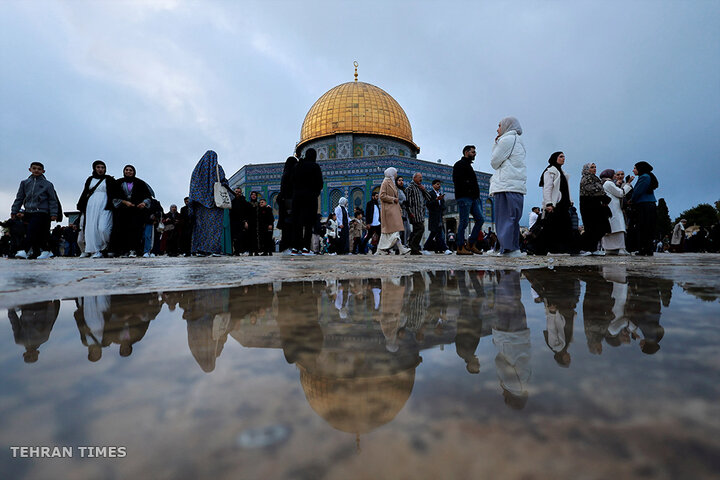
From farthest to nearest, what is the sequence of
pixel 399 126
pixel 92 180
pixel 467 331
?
pixel 399 126, pixel 92 180, pixel 467 331

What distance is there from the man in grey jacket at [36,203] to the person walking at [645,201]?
23.8 feet

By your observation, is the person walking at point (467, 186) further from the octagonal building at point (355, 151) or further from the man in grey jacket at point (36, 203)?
the octagonal building at point (355, 151)

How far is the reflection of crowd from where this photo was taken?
38 centimetres

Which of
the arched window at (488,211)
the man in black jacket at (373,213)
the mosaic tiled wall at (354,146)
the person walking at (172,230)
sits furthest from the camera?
the arched window at (488,211)

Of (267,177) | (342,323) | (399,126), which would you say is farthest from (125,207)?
(399,126)

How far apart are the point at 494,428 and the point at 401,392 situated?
8 centimetres

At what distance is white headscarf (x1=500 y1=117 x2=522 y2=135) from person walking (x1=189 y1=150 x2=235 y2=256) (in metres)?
3.25

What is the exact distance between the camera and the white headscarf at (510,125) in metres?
3.74

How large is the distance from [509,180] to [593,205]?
5.04 ft

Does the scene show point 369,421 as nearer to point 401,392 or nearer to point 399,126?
point 401,392

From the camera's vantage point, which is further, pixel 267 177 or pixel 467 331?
pixel 267 177

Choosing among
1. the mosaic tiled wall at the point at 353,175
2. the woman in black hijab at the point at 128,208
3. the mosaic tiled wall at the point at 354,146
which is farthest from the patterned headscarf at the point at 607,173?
the mosaic tiled wall at the point at 354,146

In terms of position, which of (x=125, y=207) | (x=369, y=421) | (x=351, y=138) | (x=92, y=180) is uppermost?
(x=351, y=138)

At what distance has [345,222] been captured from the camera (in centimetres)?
804
